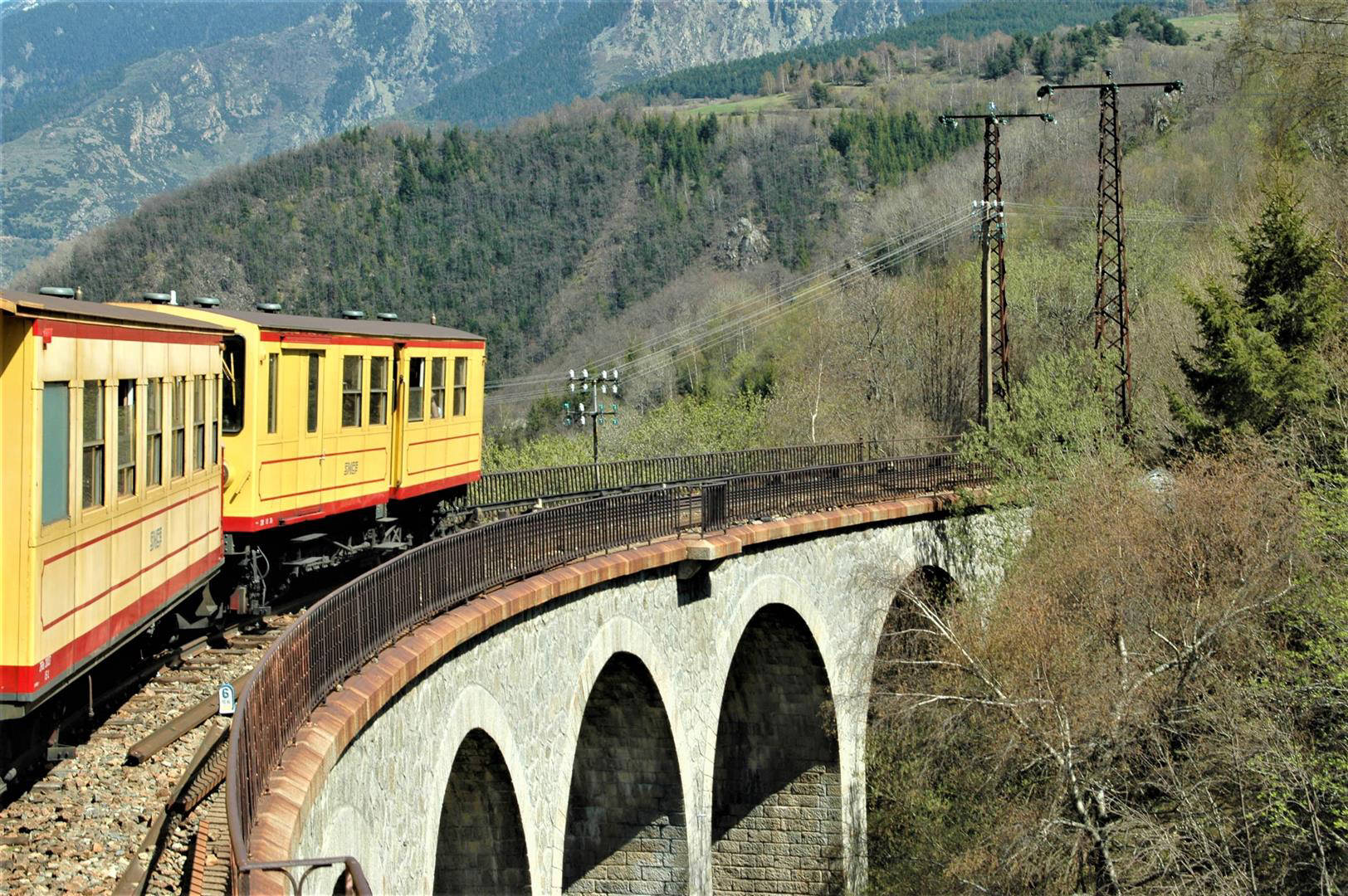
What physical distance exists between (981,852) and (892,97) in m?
126

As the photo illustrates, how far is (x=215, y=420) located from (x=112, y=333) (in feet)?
12.0

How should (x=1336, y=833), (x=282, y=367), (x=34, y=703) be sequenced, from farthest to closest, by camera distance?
(x=1336, y=833), (x=282, y=367), (x=34, y=703)

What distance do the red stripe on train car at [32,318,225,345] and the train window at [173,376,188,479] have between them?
343 millimetres

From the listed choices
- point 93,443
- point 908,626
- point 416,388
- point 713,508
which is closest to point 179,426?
point 93,443

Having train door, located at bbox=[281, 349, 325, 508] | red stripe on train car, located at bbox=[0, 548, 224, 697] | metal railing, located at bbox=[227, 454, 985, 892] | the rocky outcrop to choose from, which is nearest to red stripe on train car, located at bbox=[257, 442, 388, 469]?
train door, located at bbox=[281, 349, 325, 508]

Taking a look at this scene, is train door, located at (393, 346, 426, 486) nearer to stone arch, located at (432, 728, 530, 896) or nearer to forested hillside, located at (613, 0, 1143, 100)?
stone arch, located at (432, 728, 530, 896)

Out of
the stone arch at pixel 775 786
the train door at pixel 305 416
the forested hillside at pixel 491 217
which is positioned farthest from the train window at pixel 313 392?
the forested hillside at pixel 491 217

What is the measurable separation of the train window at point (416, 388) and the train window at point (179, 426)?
649cm

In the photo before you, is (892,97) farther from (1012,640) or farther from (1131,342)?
(1012,640)

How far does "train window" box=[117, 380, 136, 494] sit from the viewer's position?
10688 mm

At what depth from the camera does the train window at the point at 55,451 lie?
903 cm

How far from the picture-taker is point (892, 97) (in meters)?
140

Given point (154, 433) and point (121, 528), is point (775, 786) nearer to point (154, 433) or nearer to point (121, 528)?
point (154, 433)

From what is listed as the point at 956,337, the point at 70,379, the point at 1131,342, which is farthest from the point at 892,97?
the point at 70,379
